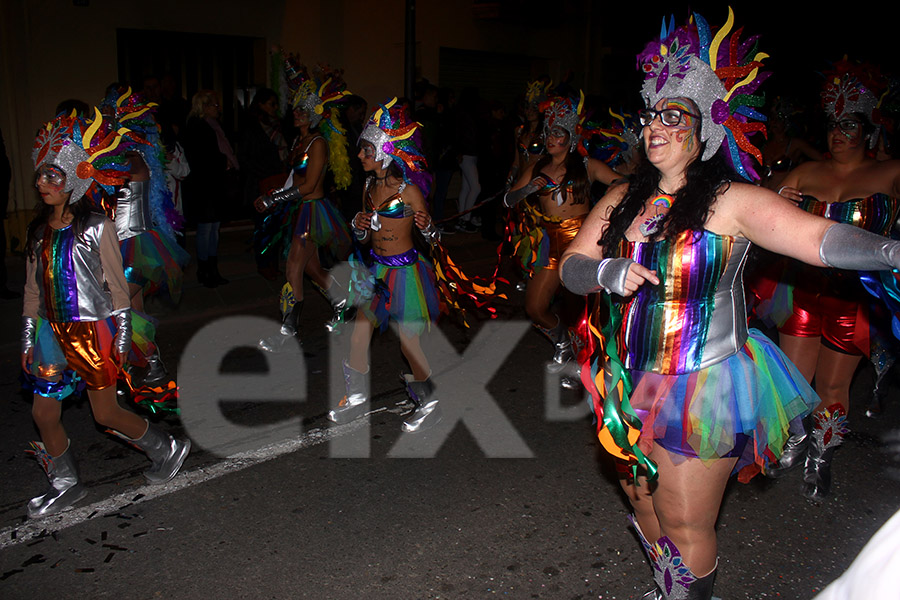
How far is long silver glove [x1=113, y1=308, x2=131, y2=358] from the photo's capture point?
13.0ft

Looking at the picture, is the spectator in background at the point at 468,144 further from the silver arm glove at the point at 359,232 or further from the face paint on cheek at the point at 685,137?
the face paint on cheek at the point at 685,137

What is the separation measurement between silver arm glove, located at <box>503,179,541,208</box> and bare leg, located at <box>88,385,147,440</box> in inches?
128

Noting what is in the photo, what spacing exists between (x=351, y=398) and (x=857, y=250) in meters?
3.60

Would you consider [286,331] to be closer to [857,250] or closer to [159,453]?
[159,453]

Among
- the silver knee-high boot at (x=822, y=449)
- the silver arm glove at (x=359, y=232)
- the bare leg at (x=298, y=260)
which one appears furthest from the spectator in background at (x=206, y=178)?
the silver knee-high boot at (x=822, y=449)

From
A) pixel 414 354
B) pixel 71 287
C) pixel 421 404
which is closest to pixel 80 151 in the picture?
pixel 71 287

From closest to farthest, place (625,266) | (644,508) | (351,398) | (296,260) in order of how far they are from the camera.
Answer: (625,266) → (644,508) → (351,398) → (296,260)

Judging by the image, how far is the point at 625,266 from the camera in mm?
2621

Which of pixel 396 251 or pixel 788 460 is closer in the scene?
pixel 788 460

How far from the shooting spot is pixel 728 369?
283 centimetres

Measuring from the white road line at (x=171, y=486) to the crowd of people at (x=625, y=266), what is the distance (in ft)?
0.30

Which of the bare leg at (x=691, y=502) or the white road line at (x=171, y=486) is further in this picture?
the white road line at (x=171, y=486)

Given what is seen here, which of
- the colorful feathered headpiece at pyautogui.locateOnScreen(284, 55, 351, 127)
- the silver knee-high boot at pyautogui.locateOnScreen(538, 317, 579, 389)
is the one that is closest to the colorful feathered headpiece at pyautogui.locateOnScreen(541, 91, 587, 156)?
the silver knee-high boot at pyautogui.locateOnScreen(538, 317, 579, 389)

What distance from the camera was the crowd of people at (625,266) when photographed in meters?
2.78
